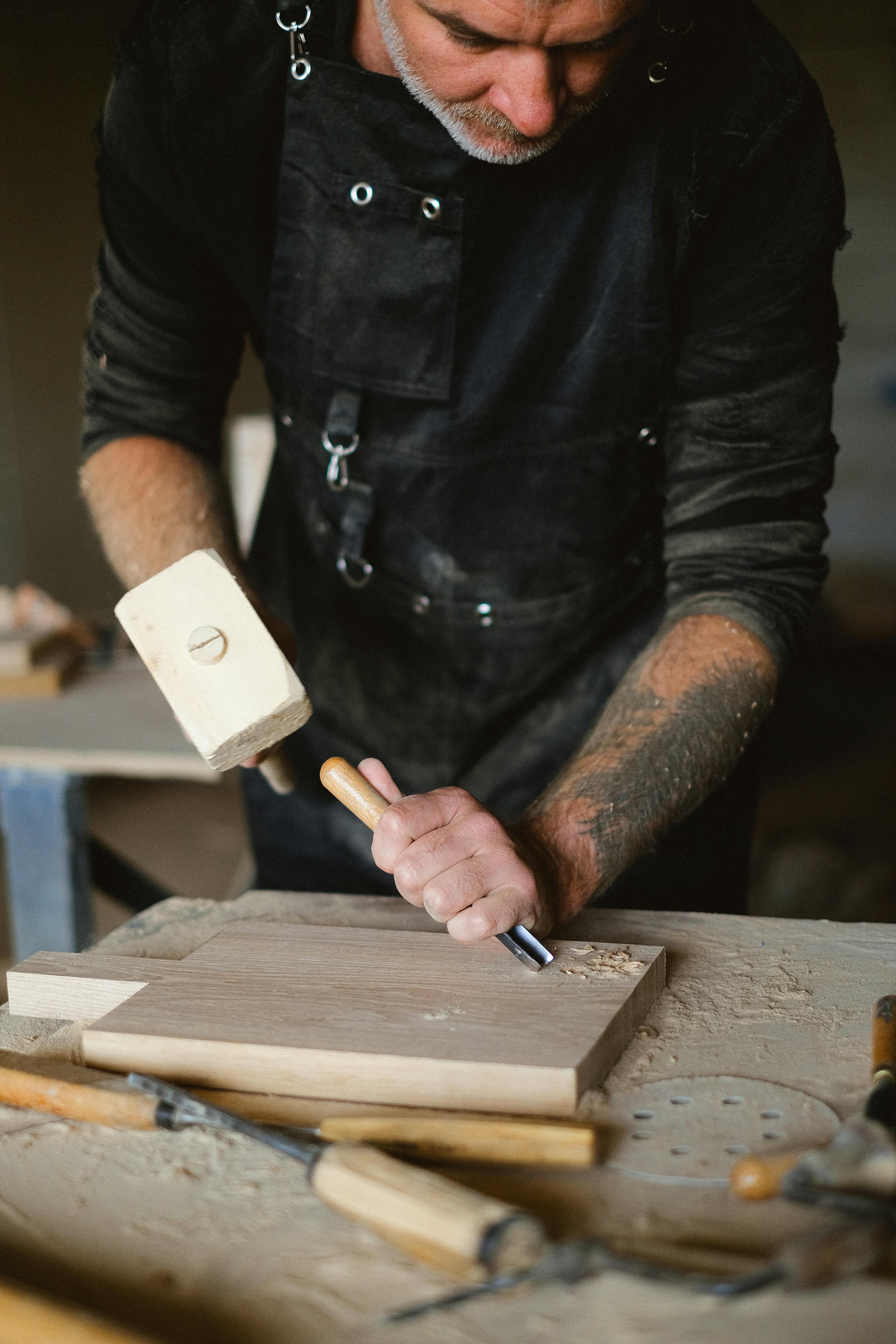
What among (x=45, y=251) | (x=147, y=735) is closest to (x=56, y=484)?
(x=45, y=251)

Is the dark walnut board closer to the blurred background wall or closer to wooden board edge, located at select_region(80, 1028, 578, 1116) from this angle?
wooden board edge, located at select_region(80, 1028, 578, 1116)

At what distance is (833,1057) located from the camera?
110 cm

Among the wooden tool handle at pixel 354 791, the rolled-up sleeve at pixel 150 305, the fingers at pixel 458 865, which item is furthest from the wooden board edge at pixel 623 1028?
the rolled-up sleeve at pixel 150 305

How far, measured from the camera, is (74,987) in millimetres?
1258

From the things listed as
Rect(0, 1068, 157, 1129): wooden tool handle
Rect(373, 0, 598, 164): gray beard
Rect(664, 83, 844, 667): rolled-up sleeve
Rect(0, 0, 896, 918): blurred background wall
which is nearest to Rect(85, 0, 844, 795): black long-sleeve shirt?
Rect(664, 83, 844, 667): rolled-up sleeve

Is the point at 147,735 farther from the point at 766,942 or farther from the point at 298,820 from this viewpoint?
the point at 766,942

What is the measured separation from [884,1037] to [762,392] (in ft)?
2.97

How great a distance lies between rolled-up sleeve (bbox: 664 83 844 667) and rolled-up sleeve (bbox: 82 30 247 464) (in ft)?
2.32

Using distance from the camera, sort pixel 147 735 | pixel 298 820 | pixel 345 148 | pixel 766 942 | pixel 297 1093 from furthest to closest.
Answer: pixel 147 735 < pixel 298 820 < pixel 345 148 < pixel 766 942 < pixel 297 1093

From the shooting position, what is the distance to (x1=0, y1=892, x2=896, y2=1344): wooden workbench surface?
78 centimetres

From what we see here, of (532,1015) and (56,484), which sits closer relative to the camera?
(532,1015)

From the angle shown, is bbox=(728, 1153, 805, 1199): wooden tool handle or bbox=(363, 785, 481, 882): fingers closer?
bbox=(728, 1153, 805, 1199): wooden tool handle

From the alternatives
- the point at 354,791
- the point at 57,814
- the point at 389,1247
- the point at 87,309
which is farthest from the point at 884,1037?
the point at 87,309

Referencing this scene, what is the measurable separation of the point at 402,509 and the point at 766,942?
781mm
